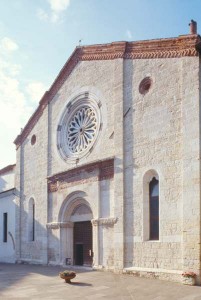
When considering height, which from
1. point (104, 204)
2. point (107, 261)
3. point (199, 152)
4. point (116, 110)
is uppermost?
point (116, 110)

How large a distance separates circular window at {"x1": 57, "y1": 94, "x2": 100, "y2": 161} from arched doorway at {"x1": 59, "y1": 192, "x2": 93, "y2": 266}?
7.91 feet

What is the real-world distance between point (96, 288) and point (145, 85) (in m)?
8.55

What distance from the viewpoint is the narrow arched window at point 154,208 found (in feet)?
50.3

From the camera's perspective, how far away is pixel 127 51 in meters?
17.3

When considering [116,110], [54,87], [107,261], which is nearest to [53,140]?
[54,87]

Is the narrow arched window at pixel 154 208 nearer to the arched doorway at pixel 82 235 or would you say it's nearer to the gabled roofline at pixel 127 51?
the arched doorway at pixel 82 235

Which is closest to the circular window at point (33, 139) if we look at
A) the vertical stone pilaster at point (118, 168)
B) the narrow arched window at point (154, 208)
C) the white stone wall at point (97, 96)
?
the white stone wall at point (97, 96)

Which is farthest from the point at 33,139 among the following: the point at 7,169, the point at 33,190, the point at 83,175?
the point at 83,175

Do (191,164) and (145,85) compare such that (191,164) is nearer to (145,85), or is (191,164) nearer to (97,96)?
(145,85)

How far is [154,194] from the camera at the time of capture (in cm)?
1555

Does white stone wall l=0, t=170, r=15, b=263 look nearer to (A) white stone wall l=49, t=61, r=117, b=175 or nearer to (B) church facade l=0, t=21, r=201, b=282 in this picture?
(B) church facade l=0, t=21, r=201, b=282

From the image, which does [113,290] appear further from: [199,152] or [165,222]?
[199,152]

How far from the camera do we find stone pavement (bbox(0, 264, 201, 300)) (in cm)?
1117

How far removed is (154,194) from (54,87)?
10.0m
